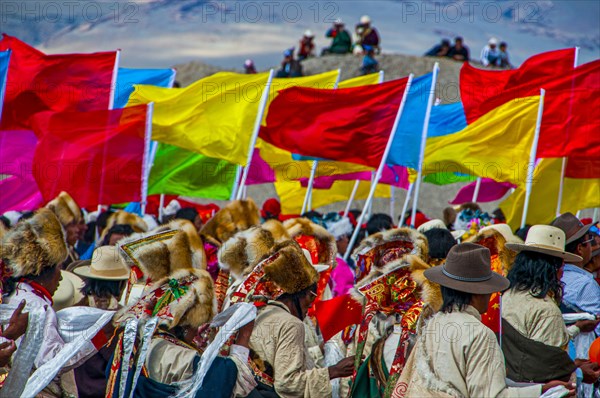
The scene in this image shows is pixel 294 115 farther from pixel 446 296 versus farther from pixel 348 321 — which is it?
pixel 446 296

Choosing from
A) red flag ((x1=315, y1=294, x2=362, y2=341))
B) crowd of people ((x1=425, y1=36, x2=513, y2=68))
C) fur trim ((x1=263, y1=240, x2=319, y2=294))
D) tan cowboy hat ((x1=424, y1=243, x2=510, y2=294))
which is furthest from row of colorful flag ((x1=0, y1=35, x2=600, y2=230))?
crowd of people ((x1=425, y1=36, x2=513, y2=68))

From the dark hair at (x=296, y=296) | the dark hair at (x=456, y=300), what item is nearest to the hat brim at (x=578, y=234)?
the dark hair at (x=296, y=296)

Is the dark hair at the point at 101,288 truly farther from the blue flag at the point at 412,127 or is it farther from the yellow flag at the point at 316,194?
the yellow flag at the point at 316,194

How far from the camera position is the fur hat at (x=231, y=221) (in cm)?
940

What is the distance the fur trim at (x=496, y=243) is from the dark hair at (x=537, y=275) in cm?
106

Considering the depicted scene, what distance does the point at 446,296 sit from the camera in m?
4.79

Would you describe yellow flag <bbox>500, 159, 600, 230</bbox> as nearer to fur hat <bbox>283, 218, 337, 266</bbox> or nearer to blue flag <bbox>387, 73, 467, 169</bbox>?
blue flag <bbox>387, 73, 467, 169</bbox>

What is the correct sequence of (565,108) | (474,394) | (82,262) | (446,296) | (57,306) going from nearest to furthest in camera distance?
(474,394), (446,296), (57,306), (82,262), (565,108)

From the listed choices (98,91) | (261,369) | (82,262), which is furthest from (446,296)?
(98,91)

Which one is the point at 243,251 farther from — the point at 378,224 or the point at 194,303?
the point at 378,224

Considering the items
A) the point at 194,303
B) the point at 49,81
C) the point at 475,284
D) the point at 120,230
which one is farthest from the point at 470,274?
the point at 49,81

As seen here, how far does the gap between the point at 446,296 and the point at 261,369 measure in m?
1.50

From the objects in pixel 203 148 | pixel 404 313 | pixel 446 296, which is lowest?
pixel 203 148

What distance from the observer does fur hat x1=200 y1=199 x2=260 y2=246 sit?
940 cm
